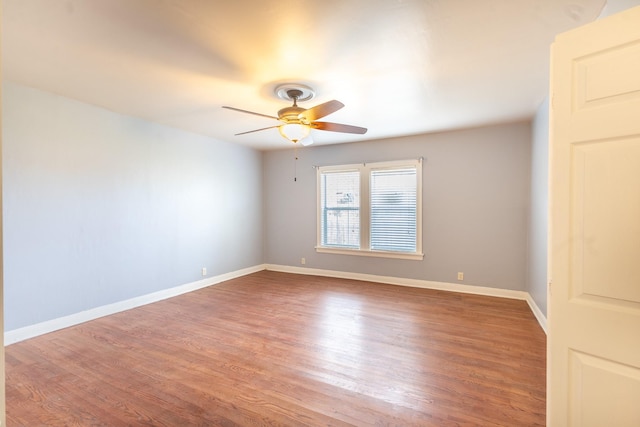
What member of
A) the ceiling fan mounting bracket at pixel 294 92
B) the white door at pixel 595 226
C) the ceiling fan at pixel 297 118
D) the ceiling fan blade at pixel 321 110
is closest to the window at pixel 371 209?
the ceiling fan at pixel 297 118

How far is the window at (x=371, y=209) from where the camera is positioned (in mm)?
5098

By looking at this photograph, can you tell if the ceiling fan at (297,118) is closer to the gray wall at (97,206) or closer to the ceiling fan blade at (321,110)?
the ceiling fan blade at (321,110)

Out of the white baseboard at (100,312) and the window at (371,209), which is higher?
the window at (371,209)

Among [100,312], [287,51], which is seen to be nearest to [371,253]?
[287,51]

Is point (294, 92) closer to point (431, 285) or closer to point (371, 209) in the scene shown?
point (371, 209)

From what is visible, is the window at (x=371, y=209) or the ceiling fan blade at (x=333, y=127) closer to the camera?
the ceiling fan blade at (x=333, y=127)

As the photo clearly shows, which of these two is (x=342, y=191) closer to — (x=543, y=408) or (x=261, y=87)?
(x=261, y=87)

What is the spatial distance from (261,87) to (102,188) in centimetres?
246

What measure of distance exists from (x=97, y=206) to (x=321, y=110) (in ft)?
10.1

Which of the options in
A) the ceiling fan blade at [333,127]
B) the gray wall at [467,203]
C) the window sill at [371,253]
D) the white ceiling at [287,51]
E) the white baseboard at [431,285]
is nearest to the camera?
the white ceiling at [287,51]

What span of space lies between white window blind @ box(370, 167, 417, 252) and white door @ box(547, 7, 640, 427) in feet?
12.1

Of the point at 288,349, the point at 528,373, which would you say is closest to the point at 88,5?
the point at 288,349

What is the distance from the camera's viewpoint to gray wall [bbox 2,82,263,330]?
3117 mm

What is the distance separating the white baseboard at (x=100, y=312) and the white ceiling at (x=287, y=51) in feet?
8.23
